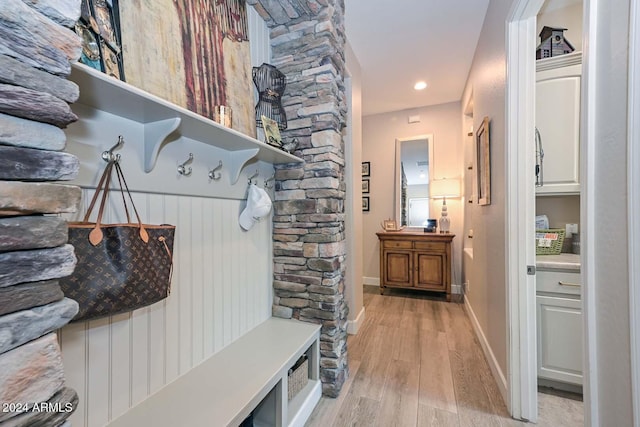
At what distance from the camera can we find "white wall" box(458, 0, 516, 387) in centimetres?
177

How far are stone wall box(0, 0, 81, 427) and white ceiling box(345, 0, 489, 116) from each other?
2.25m

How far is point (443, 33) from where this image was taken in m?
2.50

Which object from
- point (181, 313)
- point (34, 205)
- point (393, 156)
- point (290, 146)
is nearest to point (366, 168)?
point (393, 156)

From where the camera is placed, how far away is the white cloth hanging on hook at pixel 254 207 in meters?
1.50

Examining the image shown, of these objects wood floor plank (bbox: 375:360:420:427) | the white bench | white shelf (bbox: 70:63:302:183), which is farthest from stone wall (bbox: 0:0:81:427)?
wood floor plank (bbox: 375:360:420:427)

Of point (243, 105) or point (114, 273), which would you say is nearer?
point (114, 273)

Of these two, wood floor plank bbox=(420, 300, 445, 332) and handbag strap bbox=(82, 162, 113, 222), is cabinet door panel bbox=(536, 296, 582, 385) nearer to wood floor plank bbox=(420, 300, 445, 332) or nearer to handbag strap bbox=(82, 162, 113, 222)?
wood floor plank bbox=(420, 300, 445, 332)

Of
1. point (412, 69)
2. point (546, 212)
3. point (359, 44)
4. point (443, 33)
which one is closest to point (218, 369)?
point (546, 212)

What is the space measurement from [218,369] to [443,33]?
3118 millimetres

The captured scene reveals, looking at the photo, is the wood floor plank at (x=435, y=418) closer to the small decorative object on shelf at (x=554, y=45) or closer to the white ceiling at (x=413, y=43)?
the small decorative object on shelf at (x=554, y=45)

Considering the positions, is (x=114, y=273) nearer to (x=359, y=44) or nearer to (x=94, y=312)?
(x=94, y=312)

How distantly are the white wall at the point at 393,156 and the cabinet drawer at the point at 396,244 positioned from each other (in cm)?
55

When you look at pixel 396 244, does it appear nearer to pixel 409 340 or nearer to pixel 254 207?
pixel 409 340

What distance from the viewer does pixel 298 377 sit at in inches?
60.3
